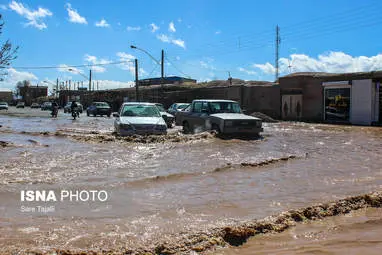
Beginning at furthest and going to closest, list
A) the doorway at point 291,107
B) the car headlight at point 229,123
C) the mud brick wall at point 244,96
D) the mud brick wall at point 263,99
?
the mud brick wall at point 244,96, the mud brick wall at point 263,99, the doorway at point 291,107, the car headlight at point 229,123

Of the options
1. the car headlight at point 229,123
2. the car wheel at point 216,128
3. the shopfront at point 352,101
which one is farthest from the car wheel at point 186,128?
the shopfront at point 352,101

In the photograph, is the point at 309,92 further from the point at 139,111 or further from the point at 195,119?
the point at 139,111

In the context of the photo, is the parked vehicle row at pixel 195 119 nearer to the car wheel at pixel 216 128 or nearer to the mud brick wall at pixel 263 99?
the car wheel at pixel 216 128

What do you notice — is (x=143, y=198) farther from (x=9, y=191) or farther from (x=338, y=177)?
(x=338, y=177)

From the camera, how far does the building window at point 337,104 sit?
1052 inches

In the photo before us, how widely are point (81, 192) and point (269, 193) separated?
3.03 metres

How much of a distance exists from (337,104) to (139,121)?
17.6m

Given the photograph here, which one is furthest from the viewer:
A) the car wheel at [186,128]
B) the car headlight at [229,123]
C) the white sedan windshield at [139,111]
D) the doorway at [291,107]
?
the doorway at [291,107]

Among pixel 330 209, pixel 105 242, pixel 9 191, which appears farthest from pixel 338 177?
pixel 9 191

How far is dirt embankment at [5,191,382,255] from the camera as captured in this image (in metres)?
4.09

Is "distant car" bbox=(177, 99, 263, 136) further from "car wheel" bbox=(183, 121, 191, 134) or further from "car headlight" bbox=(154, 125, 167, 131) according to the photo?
"car headlight" bbox=(154, 125, 167, 131)

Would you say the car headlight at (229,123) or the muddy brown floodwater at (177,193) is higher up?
the car headlight at (229,123)

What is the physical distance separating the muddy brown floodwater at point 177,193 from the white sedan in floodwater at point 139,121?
56 centimetres

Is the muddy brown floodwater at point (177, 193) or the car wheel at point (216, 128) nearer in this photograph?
the muddy brown floodwater at point (177, 193)
